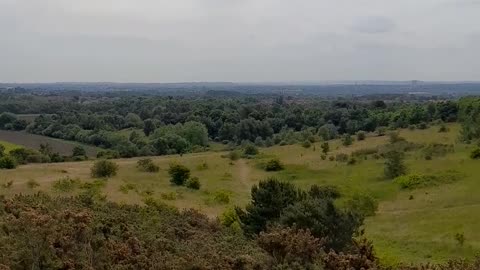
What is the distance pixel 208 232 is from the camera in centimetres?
2247

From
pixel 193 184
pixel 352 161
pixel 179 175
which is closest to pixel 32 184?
pixel 179 175

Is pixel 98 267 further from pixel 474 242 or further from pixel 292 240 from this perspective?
pixel 474 242

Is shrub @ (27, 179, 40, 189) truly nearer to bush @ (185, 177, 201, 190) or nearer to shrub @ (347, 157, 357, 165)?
bush @ (185, 177, 201, 190)

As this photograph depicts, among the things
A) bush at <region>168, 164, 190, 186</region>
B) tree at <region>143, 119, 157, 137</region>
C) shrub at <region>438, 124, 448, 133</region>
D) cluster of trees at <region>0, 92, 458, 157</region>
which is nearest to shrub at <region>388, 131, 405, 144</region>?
shrub at <region>438, 124, 448, 133</region>

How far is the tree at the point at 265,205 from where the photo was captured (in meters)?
24.0

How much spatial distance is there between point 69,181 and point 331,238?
21.4 meters

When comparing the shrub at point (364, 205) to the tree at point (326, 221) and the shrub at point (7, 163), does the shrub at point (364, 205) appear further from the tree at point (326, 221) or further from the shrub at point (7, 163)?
the shrub at point (7, 163)

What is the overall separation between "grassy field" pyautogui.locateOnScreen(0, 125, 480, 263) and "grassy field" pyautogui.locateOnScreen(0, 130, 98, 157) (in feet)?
89.1

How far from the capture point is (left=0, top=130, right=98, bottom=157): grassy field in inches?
2950

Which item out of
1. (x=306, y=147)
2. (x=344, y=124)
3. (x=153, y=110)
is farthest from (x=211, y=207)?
(x=153, y=110)

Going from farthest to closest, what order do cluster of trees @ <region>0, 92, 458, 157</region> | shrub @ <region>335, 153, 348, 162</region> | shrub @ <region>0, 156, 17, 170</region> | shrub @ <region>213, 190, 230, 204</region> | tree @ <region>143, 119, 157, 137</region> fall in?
tree @ <region>143, 119, 157, 137</region> → cluster of trees @ <region>0, 92, 458, 157</region> → shrub @ <region>335, 153, 348, 162</region> → shrub @ <region>0, 156, 17, 170</region> → shrub @ <region>213, 190, 230, 204</region>

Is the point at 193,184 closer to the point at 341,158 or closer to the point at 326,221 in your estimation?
the point at 341,158

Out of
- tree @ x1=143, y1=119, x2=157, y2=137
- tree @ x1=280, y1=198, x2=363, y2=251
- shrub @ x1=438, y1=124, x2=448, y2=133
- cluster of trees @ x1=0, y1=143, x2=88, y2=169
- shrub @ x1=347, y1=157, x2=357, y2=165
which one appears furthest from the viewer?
tree @ x1=143, y1=119, x2=157, y2=137

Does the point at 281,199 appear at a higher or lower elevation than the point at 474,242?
higher
